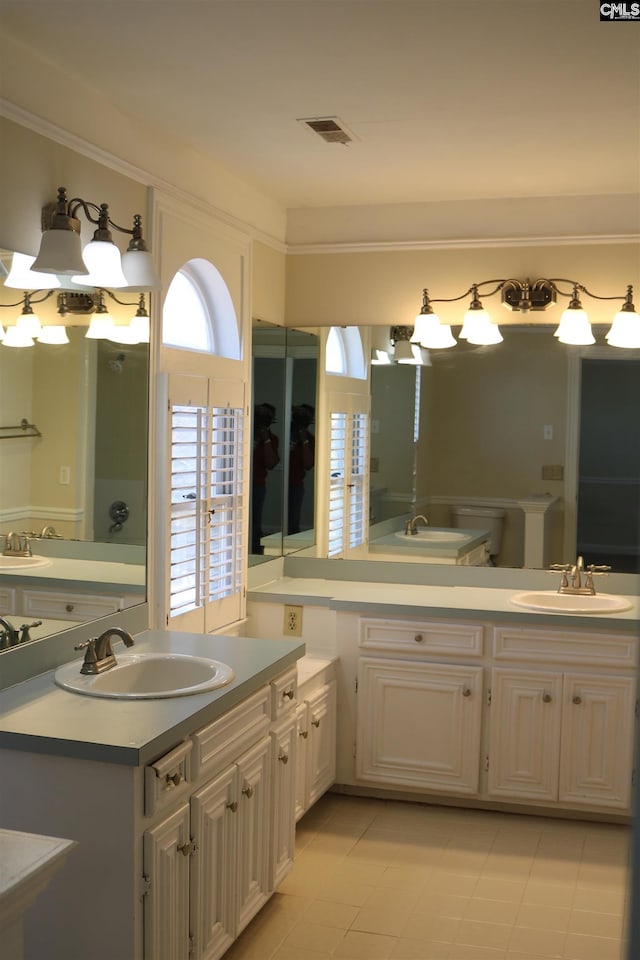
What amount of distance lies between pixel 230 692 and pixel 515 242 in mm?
2425

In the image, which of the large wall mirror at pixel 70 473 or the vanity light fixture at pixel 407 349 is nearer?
the large wall mirror at pixel 70 473

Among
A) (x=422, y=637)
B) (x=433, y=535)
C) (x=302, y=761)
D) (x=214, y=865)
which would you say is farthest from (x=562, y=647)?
(x=214, y=865)

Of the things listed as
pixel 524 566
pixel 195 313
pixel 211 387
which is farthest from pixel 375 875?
pixel 195 313

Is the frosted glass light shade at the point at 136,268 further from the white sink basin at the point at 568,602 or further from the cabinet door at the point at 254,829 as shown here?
the white sink basin at the point at 568,602

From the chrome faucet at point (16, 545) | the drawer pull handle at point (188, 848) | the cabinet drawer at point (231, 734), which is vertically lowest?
the drawer pull handle at point (188, 848)

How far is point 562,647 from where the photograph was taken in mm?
3641

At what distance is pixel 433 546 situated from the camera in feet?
13.9

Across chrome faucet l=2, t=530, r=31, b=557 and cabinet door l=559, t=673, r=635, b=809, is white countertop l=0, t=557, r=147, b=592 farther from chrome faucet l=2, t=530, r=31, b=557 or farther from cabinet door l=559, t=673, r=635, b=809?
cabinet door l=559, t=673, r=635, b=809

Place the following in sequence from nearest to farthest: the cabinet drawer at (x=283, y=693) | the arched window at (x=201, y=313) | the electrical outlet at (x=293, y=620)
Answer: the cabinet drawer at (x=283, y=693) → the arched window at (x=201, y=313) → the electrical outlet at (x=293, y=620)

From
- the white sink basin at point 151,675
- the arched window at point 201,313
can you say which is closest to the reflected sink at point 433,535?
the arched window at point 201,313

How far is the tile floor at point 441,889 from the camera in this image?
281 centimetres

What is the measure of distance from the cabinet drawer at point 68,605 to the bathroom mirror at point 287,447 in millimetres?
1290

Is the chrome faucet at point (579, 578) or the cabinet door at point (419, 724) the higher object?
the chrome faucet at point (579, 578)

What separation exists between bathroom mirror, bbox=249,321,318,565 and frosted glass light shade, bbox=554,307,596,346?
109 centimetres
